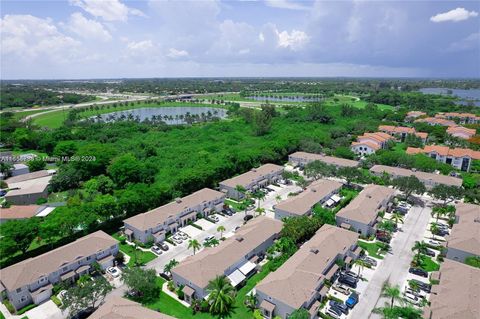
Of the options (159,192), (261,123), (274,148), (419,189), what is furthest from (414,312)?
(261,123)

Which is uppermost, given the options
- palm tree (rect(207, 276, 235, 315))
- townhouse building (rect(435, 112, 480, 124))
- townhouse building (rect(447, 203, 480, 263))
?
townhouse building (rect(435, 112, 480, 124))

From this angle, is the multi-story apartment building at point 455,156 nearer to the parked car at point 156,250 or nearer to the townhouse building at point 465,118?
the townhouse building at point 465,118

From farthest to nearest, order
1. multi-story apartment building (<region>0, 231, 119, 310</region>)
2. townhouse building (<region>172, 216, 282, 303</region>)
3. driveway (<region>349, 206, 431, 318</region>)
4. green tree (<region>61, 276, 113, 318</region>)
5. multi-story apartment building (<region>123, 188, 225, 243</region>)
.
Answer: multi-story apartment building (<region>123, 188, 225, 243</region>)
townhouse building (<region>172, 216, 282, 303</region>)
multi-story apartment building (<region>0, 231, 119, 310</region>)
driveway (<region>349, 206, 431, 318</region>)
green tree (<region>61, 276, 113, 318</region>)

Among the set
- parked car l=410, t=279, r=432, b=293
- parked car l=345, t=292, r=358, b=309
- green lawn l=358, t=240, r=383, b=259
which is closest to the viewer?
parked car l=345, t=292, r=358, b=309

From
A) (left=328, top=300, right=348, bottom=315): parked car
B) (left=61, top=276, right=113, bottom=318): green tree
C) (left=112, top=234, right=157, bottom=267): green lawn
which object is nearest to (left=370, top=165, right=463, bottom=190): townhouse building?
(left=328, top=300, right=348, bottom=315): parked car

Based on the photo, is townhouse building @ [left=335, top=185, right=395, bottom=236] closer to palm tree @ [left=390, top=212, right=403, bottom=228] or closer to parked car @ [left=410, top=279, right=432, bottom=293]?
palm tree @ [left=390, top=212, right=403, bottom=228]

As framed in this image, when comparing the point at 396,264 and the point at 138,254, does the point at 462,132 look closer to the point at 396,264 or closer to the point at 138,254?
the point at 396,264

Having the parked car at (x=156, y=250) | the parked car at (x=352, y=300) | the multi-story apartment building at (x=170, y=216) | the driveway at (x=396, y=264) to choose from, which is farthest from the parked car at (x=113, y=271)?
the driveway at (x=396, y=264)

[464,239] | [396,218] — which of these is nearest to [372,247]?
[396,218]
